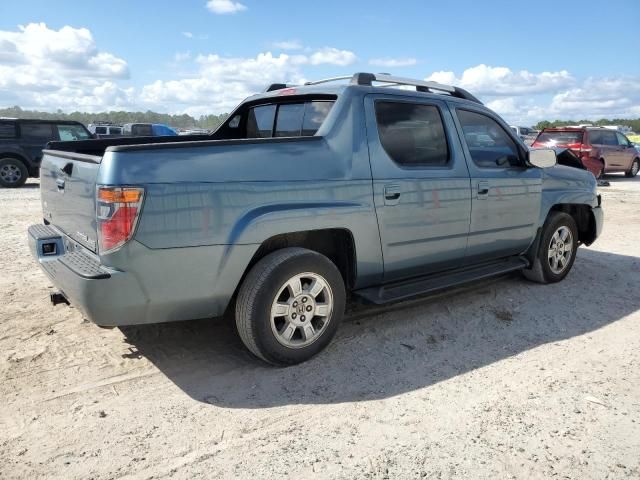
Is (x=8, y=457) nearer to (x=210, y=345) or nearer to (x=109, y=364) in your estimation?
(x=109, y=364)

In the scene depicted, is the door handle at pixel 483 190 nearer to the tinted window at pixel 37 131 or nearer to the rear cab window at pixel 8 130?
the tinted window at pixel 37 131

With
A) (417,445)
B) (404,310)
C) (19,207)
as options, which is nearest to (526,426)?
(417,445)

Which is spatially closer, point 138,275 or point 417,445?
point 417,445

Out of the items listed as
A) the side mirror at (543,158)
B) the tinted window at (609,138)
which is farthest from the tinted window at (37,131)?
the tinted window at (609,138)

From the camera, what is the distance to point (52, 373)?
345 cm

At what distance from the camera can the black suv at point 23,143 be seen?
1382 cm

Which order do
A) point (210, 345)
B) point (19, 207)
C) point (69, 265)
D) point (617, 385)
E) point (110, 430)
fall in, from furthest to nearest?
point (19, 207) < point (210, 345) < point (617, 385) < point (69, 265) < point (110, 430)

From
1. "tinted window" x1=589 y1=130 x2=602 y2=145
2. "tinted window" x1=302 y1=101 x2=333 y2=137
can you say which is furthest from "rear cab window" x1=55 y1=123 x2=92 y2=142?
"tinted window" x1=589 y1=130 x2=602 y2=145

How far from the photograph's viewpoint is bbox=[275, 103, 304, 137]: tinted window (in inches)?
170

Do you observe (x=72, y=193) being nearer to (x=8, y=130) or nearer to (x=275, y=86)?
(x=275, y=86)

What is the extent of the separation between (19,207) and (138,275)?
8.80m

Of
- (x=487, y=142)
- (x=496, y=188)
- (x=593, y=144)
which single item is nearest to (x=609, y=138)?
(x=593, y=144)

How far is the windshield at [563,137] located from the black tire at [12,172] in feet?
48.2

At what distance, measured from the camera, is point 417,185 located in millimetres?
4023
